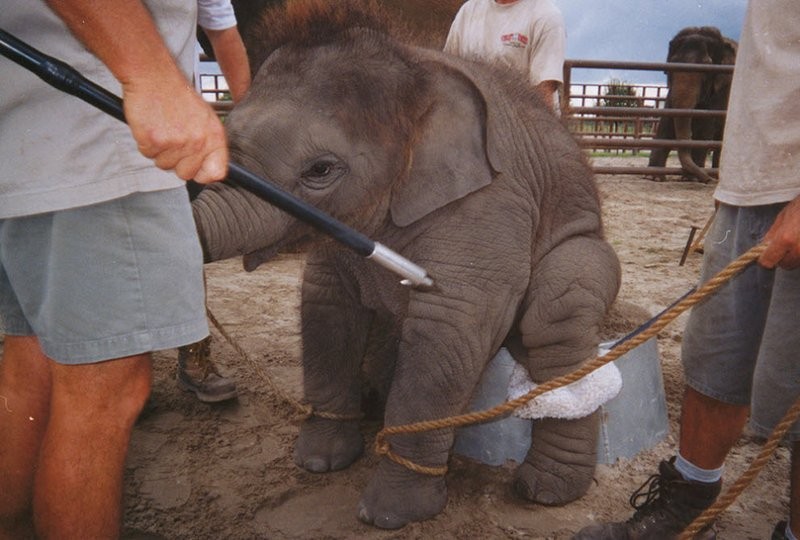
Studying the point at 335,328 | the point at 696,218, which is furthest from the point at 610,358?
the point at 696,218

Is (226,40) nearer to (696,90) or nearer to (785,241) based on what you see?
(785,241)

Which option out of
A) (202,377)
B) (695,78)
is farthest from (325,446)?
(695,78)

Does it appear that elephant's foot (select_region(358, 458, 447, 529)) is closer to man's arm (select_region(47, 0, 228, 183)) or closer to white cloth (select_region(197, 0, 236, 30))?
man's arm (select_region(47, 0, 228, 183))

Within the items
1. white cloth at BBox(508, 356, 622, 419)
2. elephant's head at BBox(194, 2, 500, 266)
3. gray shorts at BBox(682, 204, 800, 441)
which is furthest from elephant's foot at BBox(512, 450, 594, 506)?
elephant's head at BBox(194, 2, 500, 266)

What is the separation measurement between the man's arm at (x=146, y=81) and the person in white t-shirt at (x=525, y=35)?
2.59 metres

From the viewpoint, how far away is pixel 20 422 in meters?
1.47

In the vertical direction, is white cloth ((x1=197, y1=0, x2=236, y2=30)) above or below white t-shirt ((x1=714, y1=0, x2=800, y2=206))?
above

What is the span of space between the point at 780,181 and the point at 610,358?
57 centimetres

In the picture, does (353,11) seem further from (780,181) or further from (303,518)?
(303,518)

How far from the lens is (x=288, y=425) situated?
2713 mm

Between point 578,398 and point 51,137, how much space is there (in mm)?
1711

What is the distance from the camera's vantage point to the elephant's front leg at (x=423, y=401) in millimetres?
2137

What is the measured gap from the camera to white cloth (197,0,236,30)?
2.63m

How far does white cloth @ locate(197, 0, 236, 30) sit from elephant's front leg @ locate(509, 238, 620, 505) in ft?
4.87
